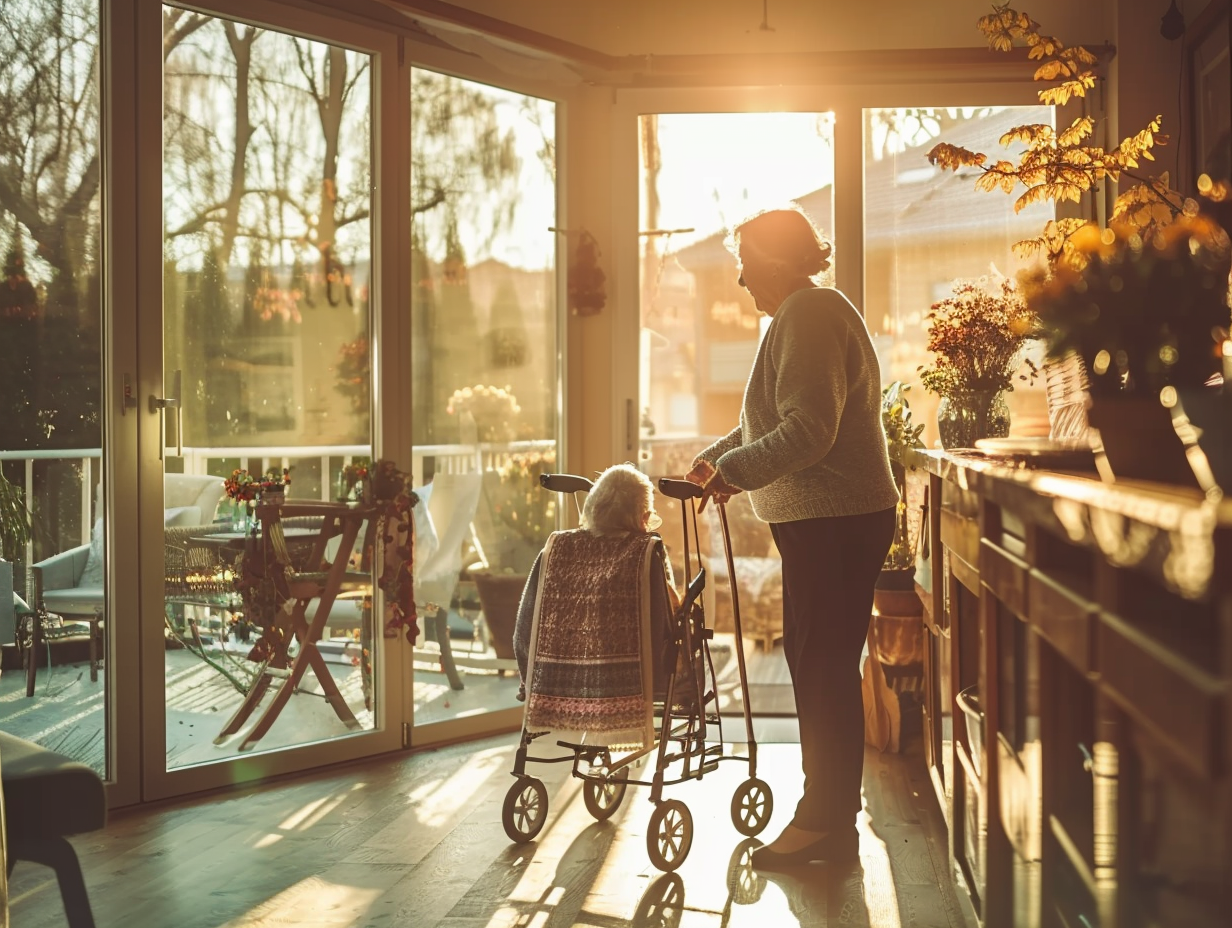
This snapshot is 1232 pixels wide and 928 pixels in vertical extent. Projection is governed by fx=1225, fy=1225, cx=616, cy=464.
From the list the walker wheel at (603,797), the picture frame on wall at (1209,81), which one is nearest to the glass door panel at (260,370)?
the walker wheel at (603,797)

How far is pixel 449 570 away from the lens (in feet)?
13.9

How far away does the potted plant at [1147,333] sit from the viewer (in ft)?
4.69

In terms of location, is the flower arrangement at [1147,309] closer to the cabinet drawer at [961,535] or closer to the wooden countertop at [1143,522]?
the wooden countertop at [1143,522]

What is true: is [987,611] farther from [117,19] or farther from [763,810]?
[117,19]

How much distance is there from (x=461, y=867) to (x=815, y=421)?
1318 millimetres

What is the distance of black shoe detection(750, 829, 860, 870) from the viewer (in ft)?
9.29

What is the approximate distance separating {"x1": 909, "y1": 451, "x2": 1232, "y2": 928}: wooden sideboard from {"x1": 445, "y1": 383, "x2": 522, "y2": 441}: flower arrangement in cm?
224

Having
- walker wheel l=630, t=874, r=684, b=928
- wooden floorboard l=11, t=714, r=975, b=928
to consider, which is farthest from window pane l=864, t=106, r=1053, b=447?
walker wheel l=630, t=874, r=684, b=928

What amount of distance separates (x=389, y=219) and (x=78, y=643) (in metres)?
1.62

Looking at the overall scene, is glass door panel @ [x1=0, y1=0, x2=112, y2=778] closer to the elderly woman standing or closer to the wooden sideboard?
the elderly woman standing

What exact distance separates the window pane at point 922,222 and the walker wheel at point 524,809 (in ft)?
6.95

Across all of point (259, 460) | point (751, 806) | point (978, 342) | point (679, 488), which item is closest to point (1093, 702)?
point (679, 488)

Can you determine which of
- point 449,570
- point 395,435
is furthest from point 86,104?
point 449,570

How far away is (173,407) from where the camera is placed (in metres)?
3.48
